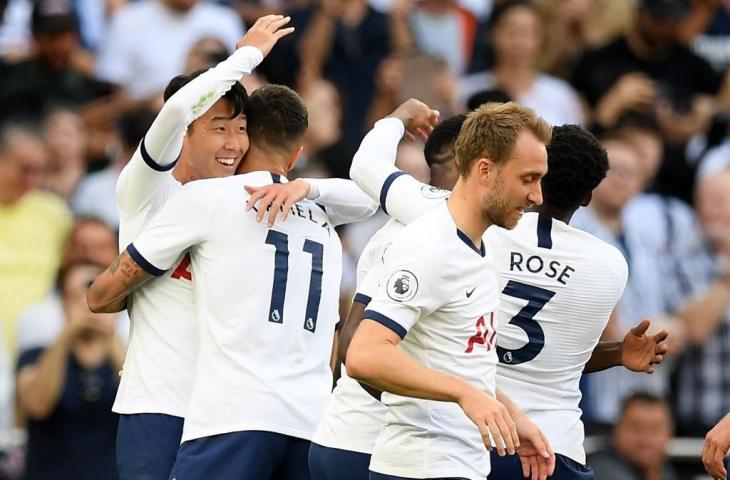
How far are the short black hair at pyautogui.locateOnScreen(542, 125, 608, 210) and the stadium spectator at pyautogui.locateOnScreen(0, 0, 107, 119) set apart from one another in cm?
608

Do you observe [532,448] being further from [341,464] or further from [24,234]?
[24,234]

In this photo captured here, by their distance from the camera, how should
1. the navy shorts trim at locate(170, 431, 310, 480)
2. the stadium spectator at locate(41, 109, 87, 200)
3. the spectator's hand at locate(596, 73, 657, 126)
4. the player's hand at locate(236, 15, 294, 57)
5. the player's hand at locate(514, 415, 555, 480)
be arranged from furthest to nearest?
the spectator's hand at locate(596, 73, 657, 126)
the stadium spectator at locate(41, 109, 87, 200)
the player's hand at locate(236, 15, 294, 57)
the navy shorts trim at locate(170, 431, 310, 480)
the player's hand at locate(514, 415, 555, 480)

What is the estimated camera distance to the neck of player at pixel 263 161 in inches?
281

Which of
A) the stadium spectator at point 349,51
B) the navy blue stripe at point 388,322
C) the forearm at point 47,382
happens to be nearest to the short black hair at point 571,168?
the navy blue stripe at point 388,322

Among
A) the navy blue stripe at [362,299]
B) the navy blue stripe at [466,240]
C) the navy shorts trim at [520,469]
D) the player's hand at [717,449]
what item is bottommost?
the navy shorts trim at [520,469]

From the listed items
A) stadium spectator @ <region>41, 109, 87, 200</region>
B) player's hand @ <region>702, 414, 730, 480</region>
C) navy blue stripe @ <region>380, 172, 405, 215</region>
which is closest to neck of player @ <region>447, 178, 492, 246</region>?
navy blue stripe @ <region>380, 172, 405, 215</region>

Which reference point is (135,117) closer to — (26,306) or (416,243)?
(26,306)

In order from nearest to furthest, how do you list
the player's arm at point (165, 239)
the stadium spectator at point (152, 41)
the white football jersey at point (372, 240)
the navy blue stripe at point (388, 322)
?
the navy blue stripe at point (388, 322), the white football jersey at point (372, 240), the player's arm at point (165, 239), the stadium spectator at point (152, 41)

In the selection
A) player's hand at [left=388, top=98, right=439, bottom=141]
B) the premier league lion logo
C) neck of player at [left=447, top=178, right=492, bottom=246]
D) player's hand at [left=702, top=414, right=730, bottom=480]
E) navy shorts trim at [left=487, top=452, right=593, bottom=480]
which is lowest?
navy shorts trim at [left=487, top=452, right=593, bottom=480]

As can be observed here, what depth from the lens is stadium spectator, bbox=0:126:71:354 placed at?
1122 centimetres

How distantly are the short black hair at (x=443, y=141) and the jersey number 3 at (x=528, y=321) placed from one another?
0.68 metres

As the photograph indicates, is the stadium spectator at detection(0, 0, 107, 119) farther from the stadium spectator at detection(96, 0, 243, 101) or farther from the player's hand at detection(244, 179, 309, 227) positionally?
the player's hand at detection(244, 179, 309, 227)

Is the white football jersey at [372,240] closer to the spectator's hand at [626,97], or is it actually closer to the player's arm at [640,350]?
the player's arm at [640,350]

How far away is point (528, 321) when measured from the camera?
6906 mm
